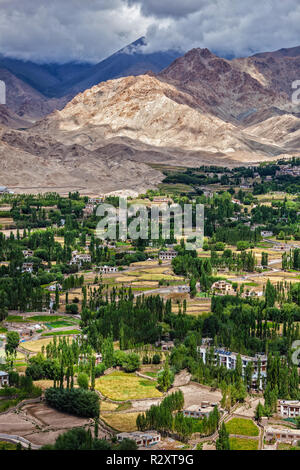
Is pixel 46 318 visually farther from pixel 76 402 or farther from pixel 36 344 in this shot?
pixel 76 402

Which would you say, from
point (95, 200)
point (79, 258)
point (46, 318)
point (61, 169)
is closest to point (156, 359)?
point (46, 318)

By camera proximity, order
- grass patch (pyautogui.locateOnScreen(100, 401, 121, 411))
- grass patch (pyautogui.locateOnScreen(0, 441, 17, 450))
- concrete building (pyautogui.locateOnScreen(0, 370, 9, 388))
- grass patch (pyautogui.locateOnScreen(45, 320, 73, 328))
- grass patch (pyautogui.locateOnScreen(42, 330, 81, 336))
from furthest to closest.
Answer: grass patch (pyautogui.locateOnScreen(45, 320, 73, 328)) < grass patch (pyautogui.locateOnScreen(42, 330, 81, 336)) < concrete building (pyautogui.locateOnScreen(0, 370, 9, 388)) < grass patch (pyautogui.locateOnScreen(100, 401, 121, 411)) < grass patch (pyautogui.locateOnScreen(0, 441, 17, 450))

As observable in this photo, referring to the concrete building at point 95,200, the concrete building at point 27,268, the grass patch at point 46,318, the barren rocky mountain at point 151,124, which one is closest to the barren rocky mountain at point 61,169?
the concrete building at point 95,200

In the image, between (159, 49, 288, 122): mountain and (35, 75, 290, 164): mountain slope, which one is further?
(159, 49, 288, 122): mountain

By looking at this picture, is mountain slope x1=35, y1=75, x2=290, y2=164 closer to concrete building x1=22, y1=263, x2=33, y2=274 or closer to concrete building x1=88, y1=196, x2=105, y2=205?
concrete building x1=88, y1=196, x2=105, y2=205

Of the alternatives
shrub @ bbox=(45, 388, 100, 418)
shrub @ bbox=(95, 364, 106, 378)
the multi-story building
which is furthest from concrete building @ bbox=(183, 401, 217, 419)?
shrub @ bbox=(95, 364, 106, 378)

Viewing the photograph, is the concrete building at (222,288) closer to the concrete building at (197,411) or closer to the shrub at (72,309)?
the shrub at (72,309)
